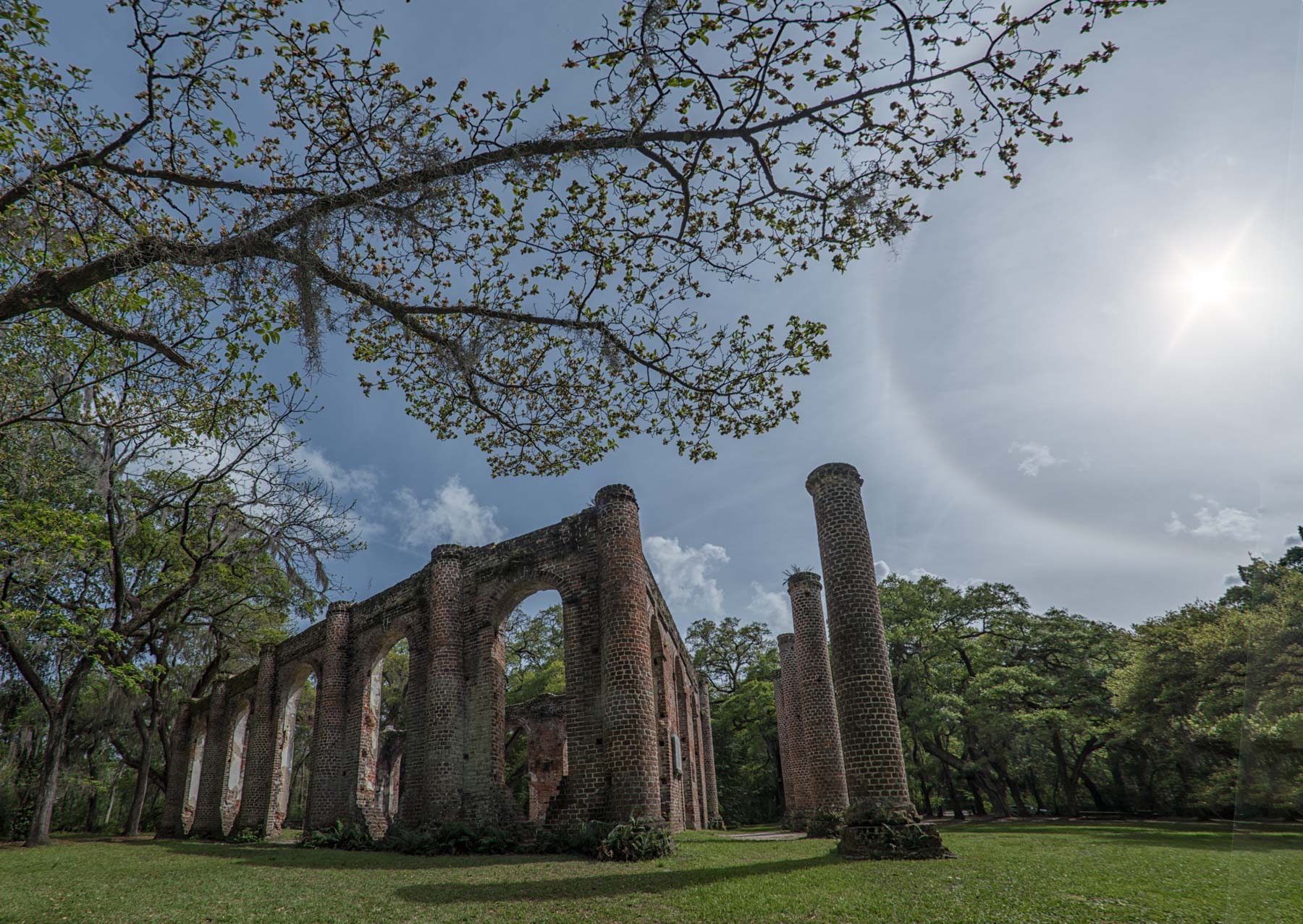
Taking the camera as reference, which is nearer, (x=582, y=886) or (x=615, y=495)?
(x=582, y=886)

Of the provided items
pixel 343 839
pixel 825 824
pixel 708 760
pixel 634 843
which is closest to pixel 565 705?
pixel 634 843

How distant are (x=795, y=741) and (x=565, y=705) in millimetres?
11954

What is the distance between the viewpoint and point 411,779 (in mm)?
15898

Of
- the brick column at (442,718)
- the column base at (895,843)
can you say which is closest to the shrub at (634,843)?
the column base at (895,843)

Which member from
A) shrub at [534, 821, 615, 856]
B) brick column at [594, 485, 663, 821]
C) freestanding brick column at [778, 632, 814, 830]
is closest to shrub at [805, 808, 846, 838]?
freestanding brick column at [778, 632, 814, 830]

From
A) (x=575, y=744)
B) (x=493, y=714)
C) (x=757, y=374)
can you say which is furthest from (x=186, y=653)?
(x=757, y=374)

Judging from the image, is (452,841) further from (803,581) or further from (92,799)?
(92,799)

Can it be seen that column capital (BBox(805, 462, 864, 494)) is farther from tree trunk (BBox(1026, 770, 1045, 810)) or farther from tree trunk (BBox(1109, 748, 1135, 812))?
tree trunk (BBox(1026, 770, 1045, 810))

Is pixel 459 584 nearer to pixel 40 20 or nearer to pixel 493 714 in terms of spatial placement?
pixel 493 714

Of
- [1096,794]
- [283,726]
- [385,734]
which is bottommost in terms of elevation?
[1096,794]

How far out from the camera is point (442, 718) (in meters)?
15.6

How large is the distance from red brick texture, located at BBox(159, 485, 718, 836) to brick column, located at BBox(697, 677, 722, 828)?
9.43 ft

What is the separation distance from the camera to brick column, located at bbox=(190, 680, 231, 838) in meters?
23.9

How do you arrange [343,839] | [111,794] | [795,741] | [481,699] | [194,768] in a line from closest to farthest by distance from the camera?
[481,699]
[343,839]
[795,741]
[194,768]
[111,794]
